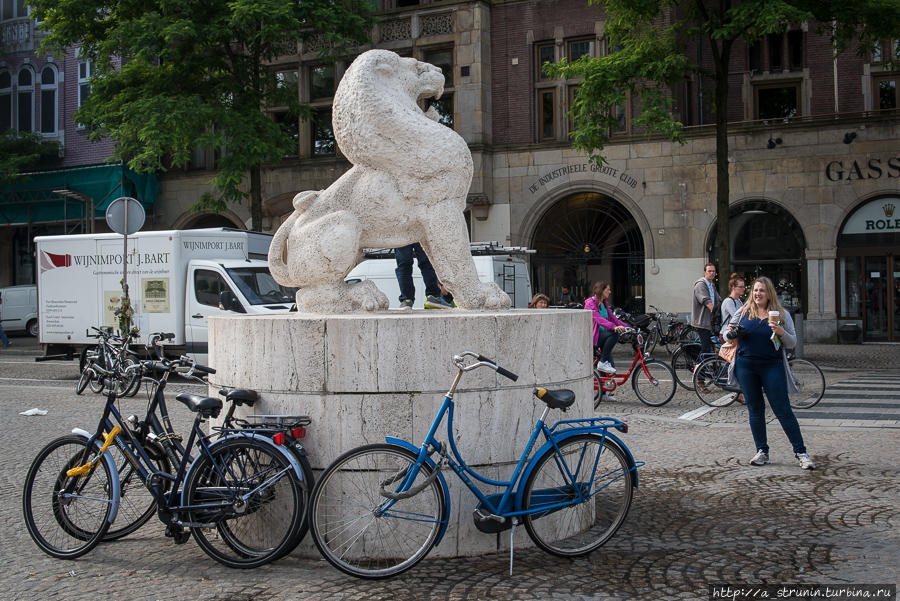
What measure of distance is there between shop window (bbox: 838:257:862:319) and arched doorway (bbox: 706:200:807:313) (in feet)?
2.81

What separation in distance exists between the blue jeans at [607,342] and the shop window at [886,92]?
44.1 feet

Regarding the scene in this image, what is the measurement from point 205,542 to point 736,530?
123 inches

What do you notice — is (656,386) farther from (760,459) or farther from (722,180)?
(722,180)

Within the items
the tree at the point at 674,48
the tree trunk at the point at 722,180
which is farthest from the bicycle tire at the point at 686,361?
the tree trunk at the point at 722,180

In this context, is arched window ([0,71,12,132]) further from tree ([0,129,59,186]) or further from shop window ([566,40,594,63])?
shop window ([566,40,594,63])

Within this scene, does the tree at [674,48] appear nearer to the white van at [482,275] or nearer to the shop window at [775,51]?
the white van at [482,275]

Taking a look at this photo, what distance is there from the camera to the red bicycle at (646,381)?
38.4 feet

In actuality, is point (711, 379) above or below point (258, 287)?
below

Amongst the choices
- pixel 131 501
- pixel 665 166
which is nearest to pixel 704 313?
pixel 131 501

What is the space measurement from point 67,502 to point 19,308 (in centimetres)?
2802

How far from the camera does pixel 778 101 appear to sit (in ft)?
75.9

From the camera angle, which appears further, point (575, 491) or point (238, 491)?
point (575, 491)

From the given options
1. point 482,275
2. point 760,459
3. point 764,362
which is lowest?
point 760,459

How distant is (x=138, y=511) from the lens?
563 centimetres
